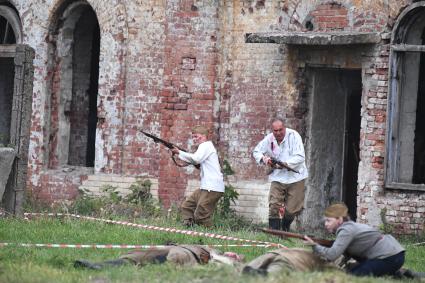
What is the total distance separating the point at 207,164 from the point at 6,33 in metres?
6.35

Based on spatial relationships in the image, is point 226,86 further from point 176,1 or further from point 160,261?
point 160,261

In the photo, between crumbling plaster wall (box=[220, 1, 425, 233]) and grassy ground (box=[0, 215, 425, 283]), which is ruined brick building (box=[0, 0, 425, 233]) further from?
grassy ground (box=[0, 215, 425, 283])

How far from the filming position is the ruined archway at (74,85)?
23.2 metres

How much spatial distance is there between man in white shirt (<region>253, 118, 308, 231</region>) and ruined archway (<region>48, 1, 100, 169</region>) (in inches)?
212

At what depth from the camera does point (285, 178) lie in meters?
19.0

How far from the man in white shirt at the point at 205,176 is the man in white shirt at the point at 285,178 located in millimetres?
774

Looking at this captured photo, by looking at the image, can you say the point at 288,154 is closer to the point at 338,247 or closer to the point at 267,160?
the point at 267,160

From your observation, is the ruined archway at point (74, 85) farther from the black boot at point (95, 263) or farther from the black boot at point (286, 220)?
the black boot at point (95, 263)

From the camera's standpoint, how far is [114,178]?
22188 millimetres

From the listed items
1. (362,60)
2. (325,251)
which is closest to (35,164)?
(362,60)

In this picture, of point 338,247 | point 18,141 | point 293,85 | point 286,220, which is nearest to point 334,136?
point 293,85

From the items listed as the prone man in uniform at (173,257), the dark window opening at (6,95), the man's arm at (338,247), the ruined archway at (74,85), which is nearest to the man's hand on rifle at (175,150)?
the ruined archway at (74,85)

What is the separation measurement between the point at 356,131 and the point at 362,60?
2.06 m

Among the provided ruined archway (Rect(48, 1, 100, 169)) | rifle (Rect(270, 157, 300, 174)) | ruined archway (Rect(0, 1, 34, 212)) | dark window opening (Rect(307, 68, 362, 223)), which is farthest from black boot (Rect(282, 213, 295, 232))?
ruined archway (Rect(48, 1, 100, 169))
